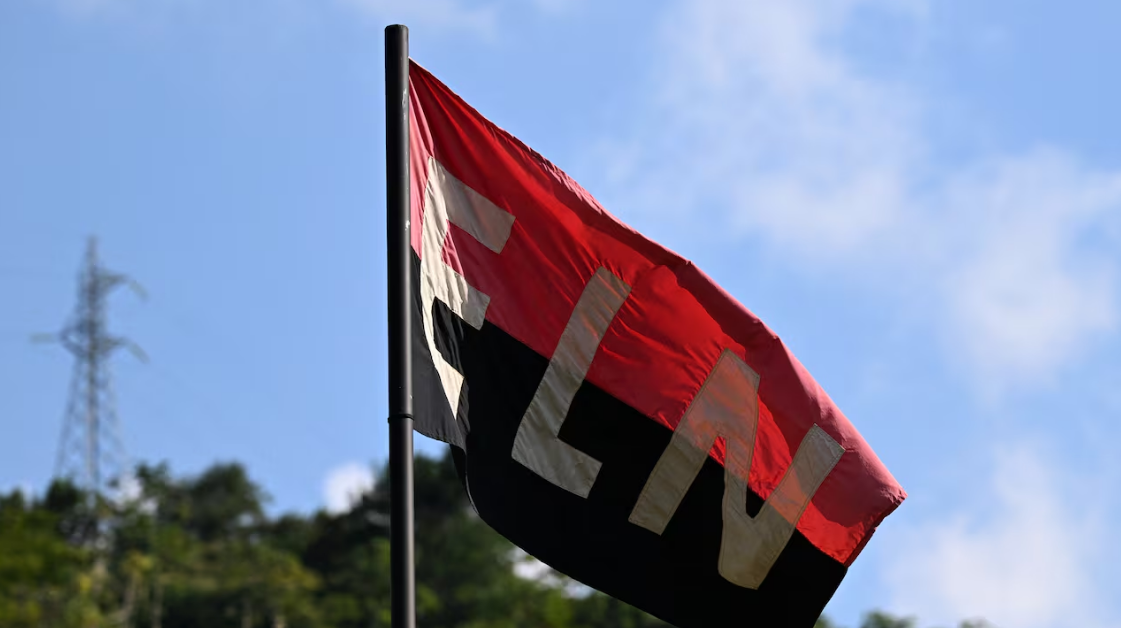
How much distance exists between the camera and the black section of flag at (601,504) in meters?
7.44

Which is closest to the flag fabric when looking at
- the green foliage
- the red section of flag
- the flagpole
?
the red section of flag

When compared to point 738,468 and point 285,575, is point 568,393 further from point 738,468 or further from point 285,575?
point 285,575

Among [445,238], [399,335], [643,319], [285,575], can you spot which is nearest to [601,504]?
[643,319]

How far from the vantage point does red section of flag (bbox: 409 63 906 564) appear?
7836 mm

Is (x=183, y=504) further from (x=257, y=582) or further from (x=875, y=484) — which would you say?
(x=875, y=484)

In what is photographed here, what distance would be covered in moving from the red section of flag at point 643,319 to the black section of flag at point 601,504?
147 millimetres

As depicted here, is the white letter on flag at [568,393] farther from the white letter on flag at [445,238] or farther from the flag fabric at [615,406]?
the white letter on flag at [445,238]

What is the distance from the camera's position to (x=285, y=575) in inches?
2980

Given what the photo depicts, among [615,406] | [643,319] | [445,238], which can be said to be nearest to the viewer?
[445,238]

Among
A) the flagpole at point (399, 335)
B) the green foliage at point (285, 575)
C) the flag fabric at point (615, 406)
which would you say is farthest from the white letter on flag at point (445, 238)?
the green foliage at point (285, 575)

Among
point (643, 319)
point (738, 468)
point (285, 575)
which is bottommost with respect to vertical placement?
point (738, 468)

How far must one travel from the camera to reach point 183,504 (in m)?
100

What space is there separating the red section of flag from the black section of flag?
15cm

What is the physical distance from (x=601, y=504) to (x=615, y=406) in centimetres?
52
